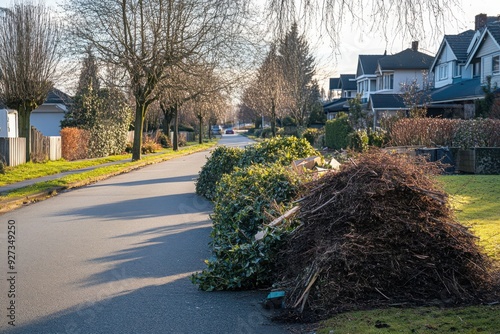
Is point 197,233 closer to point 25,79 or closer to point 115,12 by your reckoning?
point 25,79

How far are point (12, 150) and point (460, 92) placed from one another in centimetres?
3041

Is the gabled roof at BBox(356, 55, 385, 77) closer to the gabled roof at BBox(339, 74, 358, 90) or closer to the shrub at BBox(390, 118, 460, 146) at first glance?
the gabled roof at BBox(339, 74, 358, 90)

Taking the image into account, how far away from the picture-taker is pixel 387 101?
51938 mm

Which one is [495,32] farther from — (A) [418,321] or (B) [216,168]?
(A) [418,321]

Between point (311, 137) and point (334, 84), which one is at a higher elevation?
point (334, 84)

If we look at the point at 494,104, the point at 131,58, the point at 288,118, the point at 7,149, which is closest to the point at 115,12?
the point at 131,58

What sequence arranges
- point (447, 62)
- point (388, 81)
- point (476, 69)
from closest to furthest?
point (476, 69)
point (447, 62)
point (388, 81)

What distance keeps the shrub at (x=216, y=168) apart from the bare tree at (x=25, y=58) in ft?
47.6

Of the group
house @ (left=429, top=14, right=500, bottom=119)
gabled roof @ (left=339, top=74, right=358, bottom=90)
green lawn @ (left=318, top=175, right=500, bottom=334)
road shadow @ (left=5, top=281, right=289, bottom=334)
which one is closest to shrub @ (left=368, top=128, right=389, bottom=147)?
house @ (left=429, top=14, right=500, bottom=119)

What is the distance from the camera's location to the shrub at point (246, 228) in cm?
787

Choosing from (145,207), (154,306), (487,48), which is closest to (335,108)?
(487,48)

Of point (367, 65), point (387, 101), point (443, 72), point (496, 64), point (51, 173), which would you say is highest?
point (367, 65)

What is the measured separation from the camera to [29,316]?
671cm

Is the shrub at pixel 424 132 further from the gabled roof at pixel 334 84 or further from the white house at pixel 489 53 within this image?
the gabled roof at pixel 334 84
